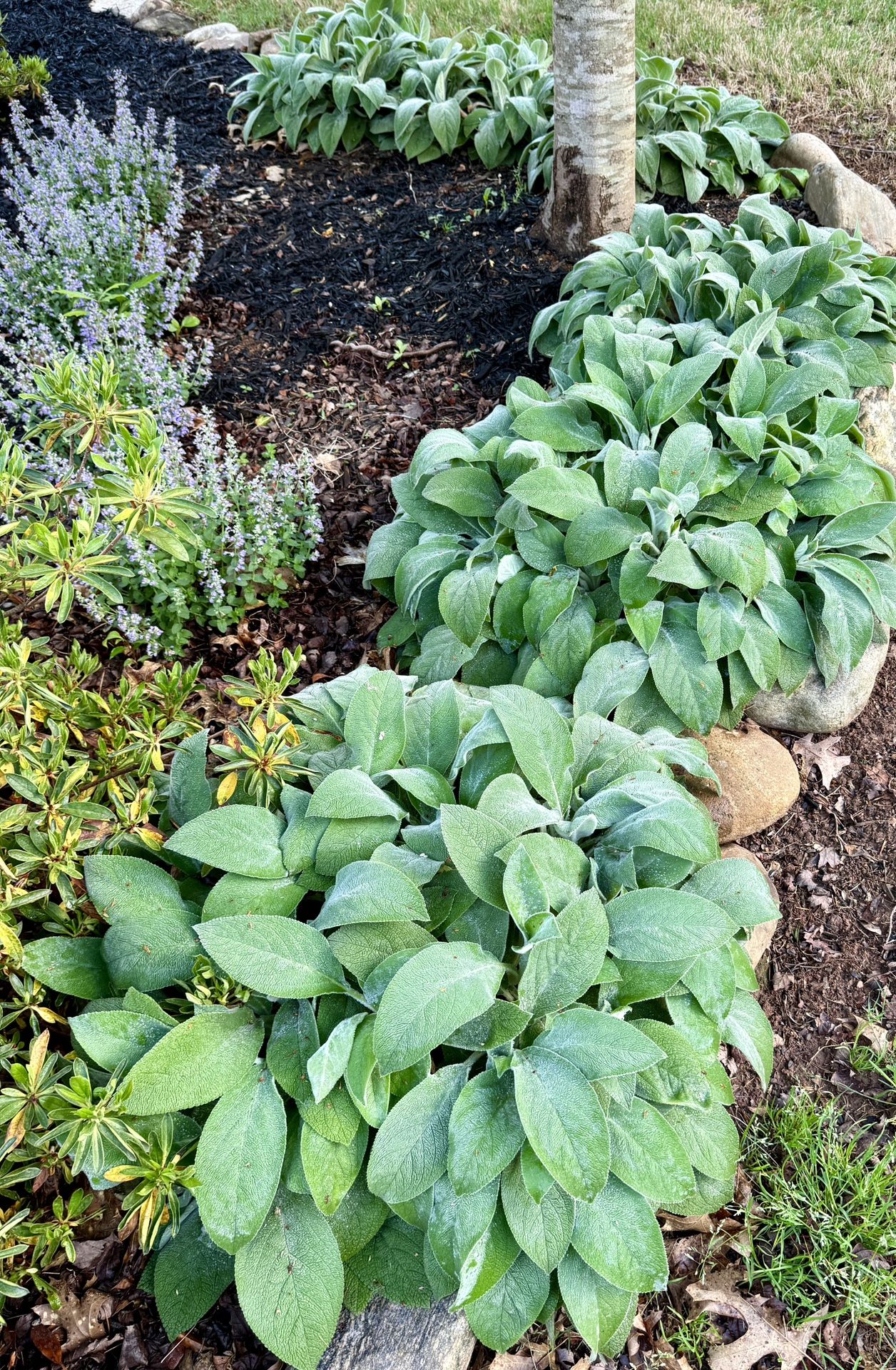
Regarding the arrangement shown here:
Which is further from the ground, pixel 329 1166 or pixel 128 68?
pixel 128 68

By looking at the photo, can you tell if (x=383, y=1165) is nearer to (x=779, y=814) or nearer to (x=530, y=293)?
(x=779, y=814)

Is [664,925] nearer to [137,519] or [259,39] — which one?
[137,519]

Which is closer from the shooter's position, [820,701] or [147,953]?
[147,953]

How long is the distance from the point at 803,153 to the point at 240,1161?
5.41 meters

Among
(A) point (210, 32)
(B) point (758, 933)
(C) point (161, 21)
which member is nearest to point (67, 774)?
(B) point (758, 933)

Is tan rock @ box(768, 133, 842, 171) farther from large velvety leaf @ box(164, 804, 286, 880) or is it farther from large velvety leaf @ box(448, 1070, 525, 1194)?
large velvety leaf @ box(448, 1070, 525, 1194)

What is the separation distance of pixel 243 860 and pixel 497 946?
22.4 inches

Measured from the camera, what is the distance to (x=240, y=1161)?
180 cm

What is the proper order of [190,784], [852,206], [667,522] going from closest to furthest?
[190,784] < [667,522] < [852,206]

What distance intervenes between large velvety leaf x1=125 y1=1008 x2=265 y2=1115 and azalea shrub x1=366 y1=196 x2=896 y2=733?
4.43ft

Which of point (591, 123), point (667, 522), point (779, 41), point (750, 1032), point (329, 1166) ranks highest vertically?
point (779, 41)

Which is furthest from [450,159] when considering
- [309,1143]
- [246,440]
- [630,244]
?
[309,1143]

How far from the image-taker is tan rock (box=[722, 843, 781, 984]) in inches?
108

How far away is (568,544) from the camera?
2932mm
